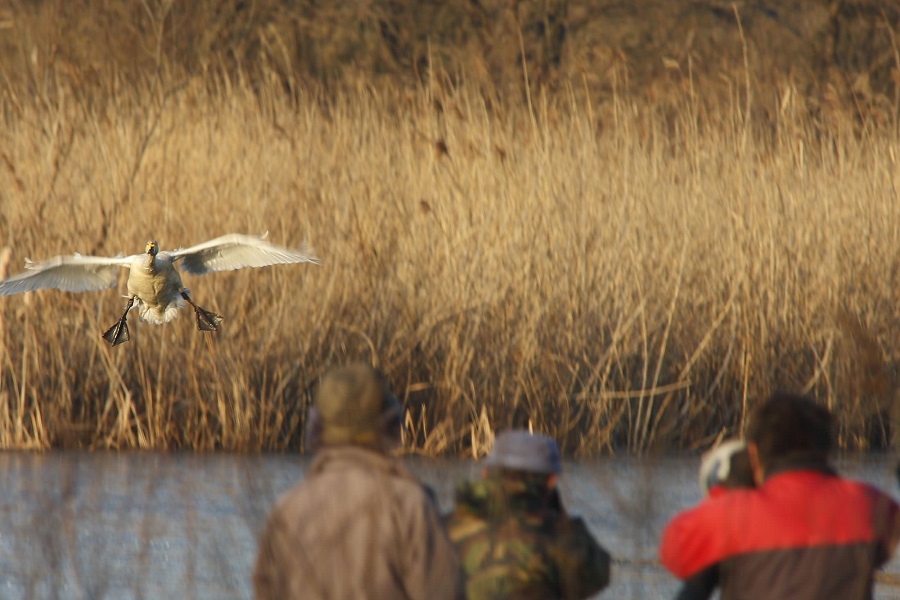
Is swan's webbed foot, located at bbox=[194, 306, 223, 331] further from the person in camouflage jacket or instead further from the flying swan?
the person in camouflage jacket

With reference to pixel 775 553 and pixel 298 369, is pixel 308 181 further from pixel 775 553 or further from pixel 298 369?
pixel 775 553

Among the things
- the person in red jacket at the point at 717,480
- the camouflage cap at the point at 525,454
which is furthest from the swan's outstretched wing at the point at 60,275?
the person in red jacket at the point at 717,480

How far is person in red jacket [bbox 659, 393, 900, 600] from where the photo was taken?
2871 millimetres

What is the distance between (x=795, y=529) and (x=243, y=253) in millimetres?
4620

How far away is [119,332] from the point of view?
291 inches

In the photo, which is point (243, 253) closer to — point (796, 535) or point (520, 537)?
point (520, 537)

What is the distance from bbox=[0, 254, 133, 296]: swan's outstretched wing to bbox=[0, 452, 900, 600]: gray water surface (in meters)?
0.76

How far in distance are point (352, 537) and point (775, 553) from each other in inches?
30.8

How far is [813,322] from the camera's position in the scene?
26.0 ft

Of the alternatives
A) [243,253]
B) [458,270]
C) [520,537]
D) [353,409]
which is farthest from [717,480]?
[458,270]

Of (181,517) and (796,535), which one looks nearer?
(796,535)

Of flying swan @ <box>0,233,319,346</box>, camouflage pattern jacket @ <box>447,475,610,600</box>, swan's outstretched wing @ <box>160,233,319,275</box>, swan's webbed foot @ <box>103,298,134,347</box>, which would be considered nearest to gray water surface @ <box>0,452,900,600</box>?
camouflage pattern jacket @ <box>447,475,610,600</box>

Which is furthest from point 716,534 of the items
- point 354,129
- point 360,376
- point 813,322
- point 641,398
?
point 354,129

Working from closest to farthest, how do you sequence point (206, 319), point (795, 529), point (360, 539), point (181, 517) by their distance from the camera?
1. point (360, 539)
2. point (795, 529)
3. point (181, 517)
4. point (206, 319)
